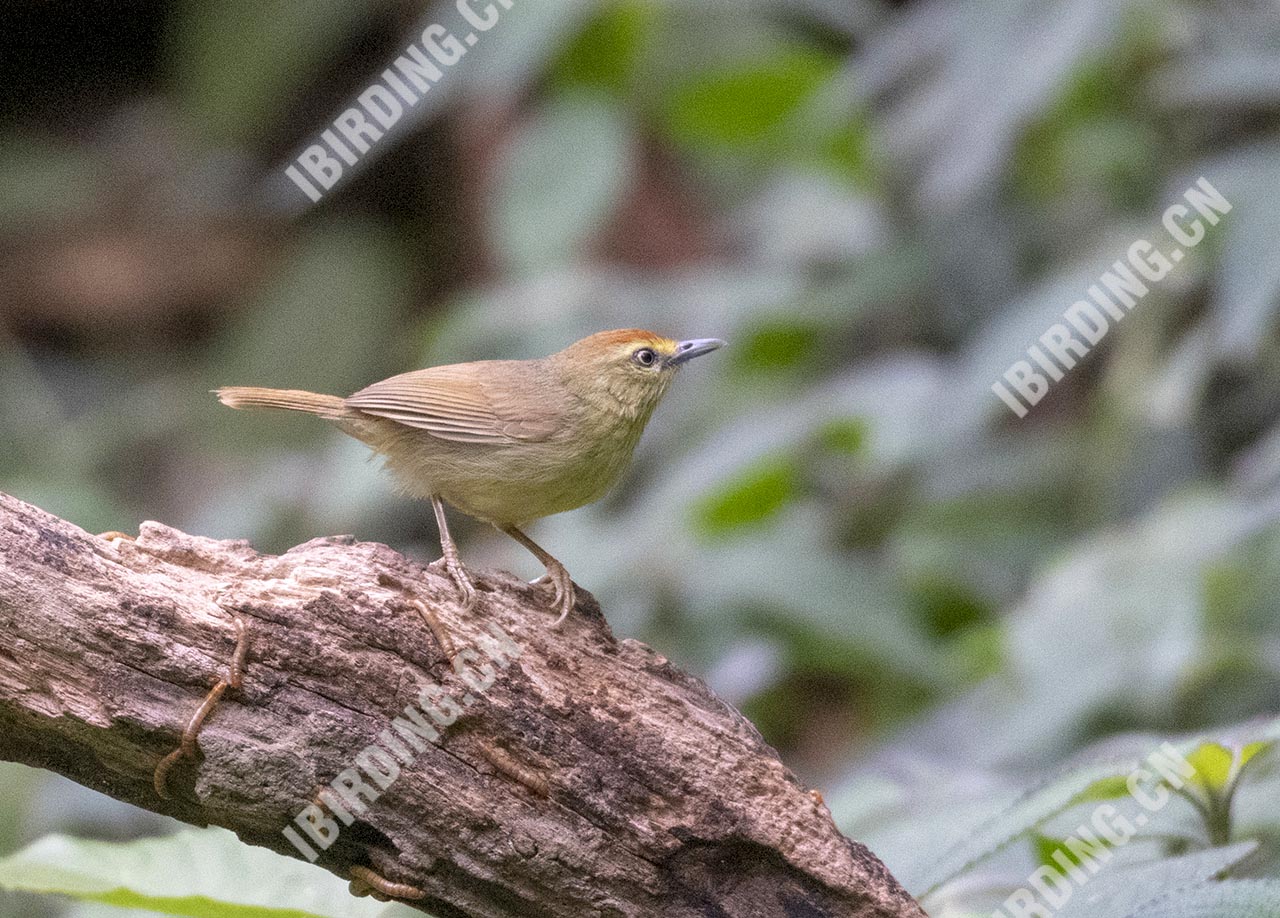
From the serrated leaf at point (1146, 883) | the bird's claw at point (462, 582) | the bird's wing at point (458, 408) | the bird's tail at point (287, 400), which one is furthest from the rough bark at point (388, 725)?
the bird's tail at point (287, 400)

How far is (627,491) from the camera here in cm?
754

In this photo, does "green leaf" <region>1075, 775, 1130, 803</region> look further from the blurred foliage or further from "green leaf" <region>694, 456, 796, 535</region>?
"green leaf" <region>694, 456, 796, 535</region>

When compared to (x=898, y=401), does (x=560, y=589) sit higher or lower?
lower

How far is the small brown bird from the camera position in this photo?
12.6 ft

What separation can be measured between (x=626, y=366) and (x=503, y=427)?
566 millimetres

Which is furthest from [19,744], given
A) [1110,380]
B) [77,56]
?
[77,56]

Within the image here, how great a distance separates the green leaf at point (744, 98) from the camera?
23.4 feet

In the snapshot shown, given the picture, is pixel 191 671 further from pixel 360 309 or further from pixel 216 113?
pixel 216 113

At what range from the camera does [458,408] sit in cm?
395

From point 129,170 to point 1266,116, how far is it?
9.27 metres

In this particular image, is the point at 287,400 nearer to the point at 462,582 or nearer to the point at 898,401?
the point at 462,582

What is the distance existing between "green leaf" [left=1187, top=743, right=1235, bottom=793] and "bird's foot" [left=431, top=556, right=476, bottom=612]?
1.53m

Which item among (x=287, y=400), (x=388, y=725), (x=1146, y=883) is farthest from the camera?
(x=287, y=400)

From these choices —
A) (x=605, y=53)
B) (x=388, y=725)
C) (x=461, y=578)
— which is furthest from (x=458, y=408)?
(x=605, y=53)
